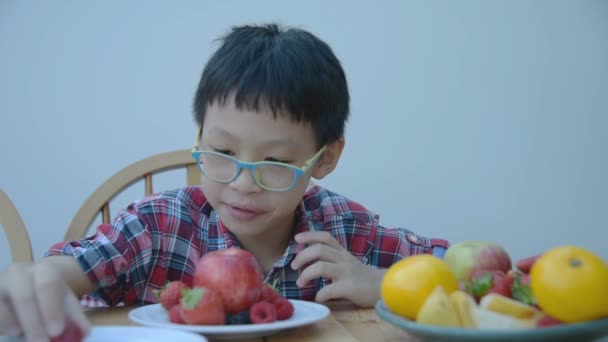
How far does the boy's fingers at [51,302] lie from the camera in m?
0.51

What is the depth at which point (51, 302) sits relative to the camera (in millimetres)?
517

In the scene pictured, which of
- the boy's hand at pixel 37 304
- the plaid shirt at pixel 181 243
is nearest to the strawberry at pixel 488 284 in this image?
the boy's hand at pixel 37 304

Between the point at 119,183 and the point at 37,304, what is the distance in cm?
91

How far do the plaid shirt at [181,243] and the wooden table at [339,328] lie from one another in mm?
131

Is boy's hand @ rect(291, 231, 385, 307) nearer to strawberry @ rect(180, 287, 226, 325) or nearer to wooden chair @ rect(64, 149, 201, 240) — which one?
strawberry @ rect(180, 287, 226, 325)

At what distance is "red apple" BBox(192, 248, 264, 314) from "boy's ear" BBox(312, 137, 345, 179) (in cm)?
51

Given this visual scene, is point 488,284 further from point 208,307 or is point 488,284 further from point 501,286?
point 208,307

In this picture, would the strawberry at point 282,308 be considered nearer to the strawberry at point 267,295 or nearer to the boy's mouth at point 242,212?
the strawberry at point 267,295

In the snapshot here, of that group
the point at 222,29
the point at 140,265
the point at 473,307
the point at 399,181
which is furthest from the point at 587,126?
the point at 473,307

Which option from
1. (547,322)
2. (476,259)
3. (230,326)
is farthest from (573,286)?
(230,326)

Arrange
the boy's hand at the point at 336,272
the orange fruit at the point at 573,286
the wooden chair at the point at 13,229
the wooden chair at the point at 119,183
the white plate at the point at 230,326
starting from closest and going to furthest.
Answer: the orange fruit at the point at 573,286, the white plate at the point at 230,326, the boy's hand at the point at 336,272, the wooden chair at the point at 13,229, the wooden chair at the point at 119,183

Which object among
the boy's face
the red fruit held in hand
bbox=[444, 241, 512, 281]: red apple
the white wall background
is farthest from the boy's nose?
the white wall background

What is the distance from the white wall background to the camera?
2139 millimetres

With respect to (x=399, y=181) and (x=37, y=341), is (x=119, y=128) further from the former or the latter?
(x=37, y=341)
